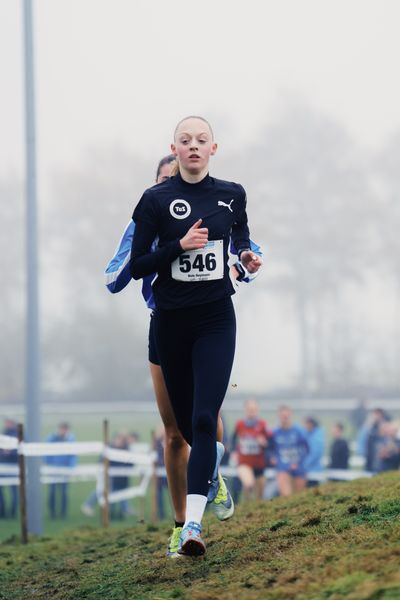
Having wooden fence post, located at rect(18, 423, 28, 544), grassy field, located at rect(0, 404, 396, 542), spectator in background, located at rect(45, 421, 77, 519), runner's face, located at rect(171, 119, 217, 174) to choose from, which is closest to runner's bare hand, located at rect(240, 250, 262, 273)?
runner's face, located at rect(171, 119, 217, 174)

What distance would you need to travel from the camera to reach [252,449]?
66.5 feet

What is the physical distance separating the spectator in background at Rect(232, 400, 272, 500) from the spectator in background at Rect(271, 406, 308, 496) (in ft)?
0.74

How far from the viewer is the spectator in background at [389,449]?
20.2m

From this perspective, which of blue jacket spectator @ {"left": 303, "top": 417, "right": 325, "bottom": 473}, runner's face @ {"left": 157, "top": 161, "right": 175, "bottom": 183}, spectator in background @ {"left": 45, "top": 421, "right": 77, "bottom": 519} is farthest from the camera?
spectator in background @ {"left": 45, "top": 421, "right": 77, "bottom": 519}

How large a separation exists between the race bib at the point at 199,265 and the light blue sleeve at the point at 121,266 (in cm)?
54

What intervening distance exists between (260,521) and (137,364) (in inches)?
2001

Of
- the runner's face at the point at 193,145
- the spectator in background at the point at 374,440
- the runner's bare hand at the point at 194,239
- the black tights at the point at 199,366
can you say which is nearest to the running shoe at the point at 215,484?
the black tights at the point at 199,366

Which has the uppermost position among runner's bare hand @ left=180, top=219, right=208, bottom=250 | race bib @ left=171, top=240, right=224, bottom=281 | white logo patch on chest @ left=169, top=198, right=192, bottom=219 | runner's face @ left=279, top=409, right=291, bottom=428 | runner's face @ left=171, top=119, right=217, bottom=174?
runner's face @ left=171, top=119, right=217, bottom=174

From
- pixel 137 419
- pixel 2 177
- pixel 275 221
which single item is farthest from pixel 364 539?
pixel 2 177

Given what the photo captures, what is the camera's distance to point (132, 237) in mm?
7125

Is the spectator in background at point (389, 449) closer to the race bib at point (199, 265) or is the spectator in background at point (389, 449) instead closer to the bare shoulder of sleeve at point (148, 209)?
the race bib at point (199, 265)

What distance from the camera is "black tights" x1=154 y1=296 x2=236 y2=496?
21.6 ft

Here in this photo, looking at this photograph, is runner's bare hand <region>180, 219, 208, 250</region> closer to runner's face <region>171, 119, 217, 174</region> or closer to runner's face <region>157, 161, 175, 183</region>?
runner's face <region>171, 119, 217, 174</region>

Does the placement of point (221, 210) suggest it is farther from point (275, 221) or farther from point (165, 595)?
point (275, 221)
